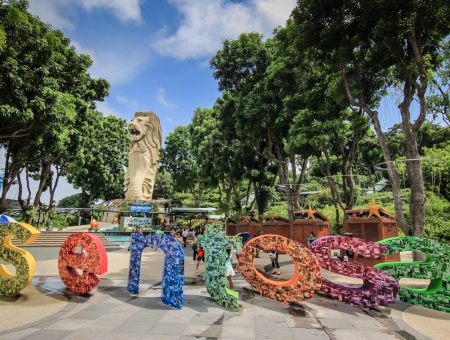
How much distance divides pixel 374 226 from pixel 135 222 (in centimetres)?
1907

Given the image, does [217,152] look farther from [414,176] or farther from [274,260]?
[414,176]

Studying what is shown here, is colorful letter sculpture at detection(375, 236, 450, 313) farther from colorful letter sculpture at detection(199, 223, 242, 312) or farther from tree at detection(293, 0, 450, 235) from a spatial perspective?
colorful letter sculpture at detection(199, 223, 242, 312)

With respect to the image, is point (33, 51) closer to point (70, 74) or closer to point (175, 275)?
point (70, 74)

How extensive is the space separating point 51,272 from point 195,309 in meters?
8.18

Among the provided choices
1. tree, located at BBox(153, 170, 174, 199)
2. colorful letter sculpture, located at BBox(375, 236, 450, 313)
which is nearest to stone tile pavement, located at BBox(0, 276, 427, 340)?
colorful letter sculpture, located at BBox(375, 236, 450, 313)

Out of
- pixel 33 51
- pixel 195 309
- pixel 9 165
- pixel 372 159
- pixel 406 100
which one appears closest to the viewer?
pixel 195 309

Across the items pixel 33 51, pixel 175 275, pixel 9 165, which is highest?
pixel 33 51

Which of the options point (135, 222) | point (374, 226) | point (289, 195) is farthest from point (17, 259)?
point (135, 222)

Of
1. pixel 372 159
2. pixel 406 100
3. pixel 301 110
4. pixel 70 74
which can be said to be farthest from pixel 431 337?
pixel 372 159

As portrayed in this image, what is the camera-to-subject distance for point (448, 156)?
70.6 ft

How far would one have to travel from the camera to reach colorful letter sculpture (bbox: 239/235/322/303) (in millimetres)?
7500

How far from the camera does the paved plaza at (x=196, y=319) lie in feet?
19.1

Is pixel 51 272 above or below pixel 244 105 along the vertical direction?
below

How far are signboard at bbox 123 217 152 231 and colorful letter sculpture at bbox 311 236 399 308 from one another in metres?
20.3
